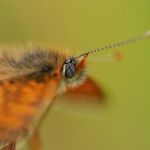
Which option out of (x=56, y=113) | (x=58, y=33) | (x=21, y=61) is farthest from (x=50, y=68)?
(x=58, y=33)

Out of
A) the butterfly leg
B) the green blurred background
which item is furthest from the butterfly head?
the green blurred background

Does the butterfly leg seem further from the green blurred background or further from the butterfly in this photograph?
the green blurred background

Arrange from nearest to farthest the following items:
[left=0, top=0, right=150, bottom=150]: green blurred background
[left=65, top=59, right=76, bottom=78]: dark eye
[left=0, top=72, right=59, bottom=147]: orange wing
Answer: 1. [left=0, top=72, right=59, bottom=147]: orange wing
2. [left=65, top=59, right=76, bottom=78]: dark eye
3. [left=0, top=0, right=150, bottom=150]: green blurred background

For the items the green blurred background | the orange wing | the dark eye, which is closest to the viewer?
the orange wing

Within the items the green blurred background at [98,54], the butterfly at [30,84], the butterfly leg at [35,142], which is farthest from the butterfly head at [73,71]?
the green blurred background at [98,54]

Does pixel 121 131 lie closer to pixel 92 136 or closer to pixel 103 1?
pixel 92 136

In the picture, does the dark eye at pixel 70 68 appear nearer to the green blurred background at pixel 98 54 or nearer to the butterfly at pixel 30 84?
the butterfly at pixel 30 84

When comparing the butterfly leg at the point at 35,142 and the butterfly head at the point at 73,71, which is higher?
the butterfly head at the point at 73,71

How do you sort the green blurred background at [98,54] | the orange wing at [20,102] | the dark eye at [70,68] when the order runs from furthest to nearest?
the green blurred background at [98,54] < the dark eye at [70,68] < the orange wing at [20,102]
